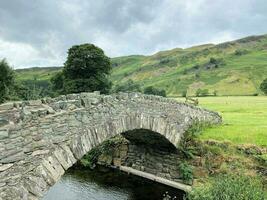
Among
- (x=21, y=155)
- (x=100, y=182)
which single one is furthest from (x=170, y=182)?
(x=21, y=155)

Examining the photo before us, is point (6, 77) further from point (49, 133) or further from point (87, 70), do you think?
point (49, 133)

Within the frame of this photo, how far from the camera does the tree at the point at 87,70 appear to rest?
50.1 m

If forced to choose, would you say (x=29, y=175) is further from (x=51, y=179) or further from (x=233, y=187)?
(x=233, y=187)

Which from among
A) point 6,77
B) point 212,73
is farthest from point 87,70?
point 212,73

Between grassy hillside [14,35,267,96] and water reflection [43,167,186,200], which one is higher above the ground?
grassy hillside [14,35,267,96]

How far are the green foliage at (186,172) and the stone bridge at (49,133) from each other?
7.41m

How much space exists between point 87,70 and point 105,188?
29.0 m

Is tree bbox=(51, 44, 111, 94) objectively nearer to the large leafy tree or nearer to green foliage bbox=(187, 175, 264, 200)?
the large leafy tree

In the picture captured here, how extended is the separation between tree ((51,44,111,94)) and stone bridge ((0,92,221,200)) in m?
31.6

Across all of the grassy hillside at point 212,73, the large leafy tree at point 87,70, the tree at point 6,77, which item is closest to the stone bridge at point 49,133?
the tree at point 6,77

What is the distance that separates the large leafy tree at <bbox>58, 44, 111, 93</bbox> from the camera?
50062 mm

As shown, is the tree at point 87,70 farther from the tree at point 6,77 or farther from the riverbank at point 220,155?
the riverbank at point 220,155

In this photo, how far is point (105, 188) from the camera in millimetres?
24844

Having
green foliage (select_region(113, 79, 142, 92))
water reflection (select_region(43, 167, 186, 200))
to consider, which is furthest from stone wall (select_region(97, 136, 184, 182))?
green foliage (select_region(113, 79, 142, 92))
